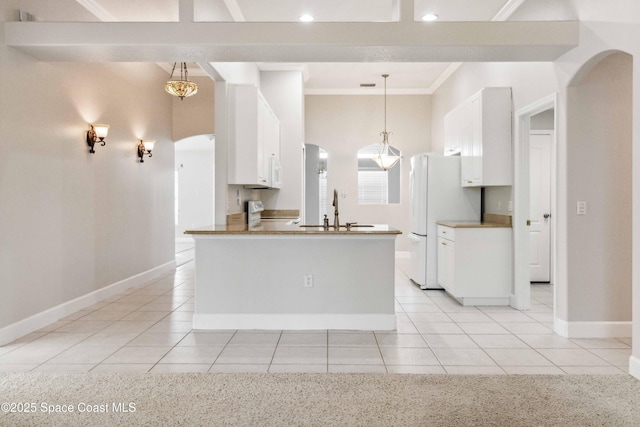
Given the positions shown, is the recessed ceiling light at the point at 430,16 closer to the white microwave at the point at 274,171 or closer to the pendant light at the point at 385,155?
the pendant light at the point at 385,155

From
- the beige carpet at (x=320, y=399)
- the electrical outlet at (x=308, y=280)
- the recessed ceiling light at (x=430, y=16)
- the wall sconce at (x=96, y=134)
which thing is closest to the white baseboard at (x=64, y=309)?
the beige carpet at (x=320, y=399)

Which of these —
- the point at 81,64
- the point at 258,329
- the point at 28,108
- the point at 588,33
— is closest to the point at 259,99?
the point at 81,64

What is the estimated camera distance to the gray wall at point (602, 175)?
12.1ft

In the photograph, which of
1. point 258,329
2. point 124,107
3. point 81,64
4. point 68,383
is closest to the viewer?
point 68,383

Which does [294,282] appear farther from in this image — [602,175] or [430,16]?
[430,16]

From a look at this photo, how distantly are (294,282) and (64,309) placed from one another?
7.77ft

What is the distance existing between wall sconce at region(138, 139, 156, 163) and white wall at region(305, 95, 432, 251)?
319cm

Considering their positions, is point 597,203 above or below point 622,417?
above

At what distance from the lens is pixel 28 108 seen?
12.6ft

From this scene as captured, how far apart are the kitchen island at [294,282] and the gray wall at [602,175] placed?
1620 millimetres

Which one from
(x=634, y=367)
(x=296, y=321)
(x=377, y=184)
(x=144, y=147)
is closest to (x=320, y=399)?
(x=296, y=321)

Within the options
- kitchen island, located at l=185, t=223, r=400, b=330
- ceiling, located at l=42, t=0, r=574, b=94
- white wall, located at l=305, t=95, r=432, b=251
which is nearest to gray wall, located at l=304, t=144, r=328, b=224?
white wall, located at l=305, t=95, r=432, b=251

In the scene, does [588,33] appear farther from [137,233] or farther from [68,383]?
[137,233]

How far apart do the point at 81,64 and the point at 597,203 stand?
519 centimetres
